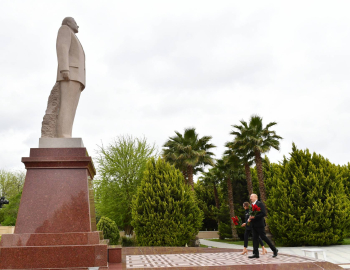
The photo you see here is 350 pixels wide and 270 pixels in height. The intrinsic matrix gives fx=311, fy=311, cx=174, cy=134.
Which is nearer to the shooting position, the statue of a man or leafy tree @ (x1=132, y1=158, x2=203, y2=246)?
the statue of a man

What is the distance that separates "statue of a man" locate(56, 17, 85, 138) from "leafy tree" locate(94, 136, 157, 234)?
20760 mm

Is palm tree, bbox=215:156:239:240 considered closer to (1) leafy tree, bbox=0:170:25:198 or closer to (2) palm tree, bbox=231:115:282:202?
(2) palm tree, bbox=231:115:282:202

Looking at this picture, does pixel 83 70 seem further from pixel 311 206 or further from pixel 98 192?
pixel 98 192

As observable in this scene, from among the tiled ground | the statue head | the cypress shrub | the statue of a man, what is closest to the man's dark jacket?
the tiled ground

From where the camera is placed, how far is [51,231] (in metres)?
5.89

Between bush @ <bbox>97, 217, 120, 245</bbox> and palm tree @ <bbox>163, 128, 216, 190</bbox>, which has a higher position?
palm tree @ <bbox>163, 128, 216, 190</bbox>

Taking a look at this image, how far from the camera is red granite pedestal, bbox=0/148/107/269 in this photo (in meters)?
5.46

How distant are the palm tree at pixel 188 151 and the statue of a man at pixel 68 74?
17.0 meters

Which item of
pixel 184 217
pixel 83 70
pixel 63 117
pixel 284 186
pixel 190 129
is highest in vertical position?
pixel 190 129

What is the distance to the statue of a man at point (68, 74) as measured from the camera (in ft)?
23.6

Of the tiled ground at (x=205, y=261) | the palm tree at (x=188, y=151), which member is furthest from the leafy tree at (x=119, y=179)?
the tiled ground at (x=205, y=261)

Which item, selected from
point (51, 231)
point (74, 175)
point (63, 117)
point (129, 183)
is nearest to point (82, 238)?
point (51, 231)

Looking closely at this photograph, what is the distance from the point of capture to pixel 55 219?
6008 mm

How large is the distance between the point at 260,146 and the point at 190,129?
6.11 metres
